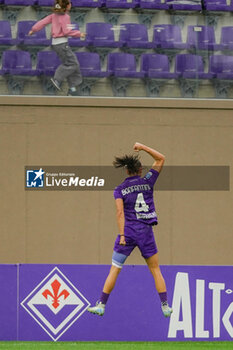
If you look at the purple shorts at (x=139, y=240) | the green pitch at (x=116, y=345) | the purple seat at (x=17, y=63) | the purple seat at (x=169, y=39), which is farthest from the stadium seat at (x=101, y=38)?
the green pitch at (x=116, y=345)

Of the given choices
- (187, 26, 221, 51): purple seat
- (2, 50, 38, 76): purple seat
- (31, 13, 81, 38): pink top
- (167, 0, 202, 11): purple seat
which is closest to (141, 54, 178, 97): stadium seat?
(187, 26, 221, 51): purple seat

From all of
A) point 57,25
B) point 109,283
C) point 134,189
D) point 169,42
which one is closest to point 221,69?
point 169,42

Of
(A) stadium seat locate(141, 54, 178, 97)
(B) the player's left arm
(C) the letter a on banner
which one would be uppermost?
(A) stadium seat locate(141, 54, 178, 97)

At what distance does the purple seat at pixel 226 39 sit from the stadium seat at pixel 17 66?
3.35 m

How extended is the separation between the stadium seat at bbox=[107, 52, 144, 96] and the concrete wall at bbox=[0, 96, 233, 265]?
321mm

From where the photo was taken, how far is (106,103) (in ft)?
54.1

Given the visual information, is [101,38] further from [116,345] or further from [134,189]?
[116,345]

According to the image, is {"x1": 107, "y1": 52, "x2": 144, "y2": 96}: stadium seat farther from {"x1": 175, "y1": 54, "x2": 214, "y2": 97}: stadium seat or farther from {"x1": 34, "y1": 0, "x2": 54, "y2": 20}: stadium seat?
{"x1": 34, "y1": 0, "x2": 54, "y2": 20}: stadium seat

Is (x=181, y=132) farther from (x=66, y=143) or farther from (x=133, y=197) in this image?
(x=133, y=197)

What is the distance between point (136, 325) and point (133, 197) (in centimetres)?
161

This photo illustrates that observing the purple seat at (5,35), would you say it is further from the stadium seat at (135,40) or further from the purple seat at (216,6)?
the purple seat at (216,6)

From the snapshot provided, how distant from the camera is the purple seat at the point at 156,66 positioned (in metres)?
16.4

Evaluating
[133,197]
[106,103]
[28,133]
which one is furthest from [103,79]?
[133,197]

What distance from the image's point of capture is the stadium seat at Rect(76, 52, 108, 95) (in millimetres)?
16142
